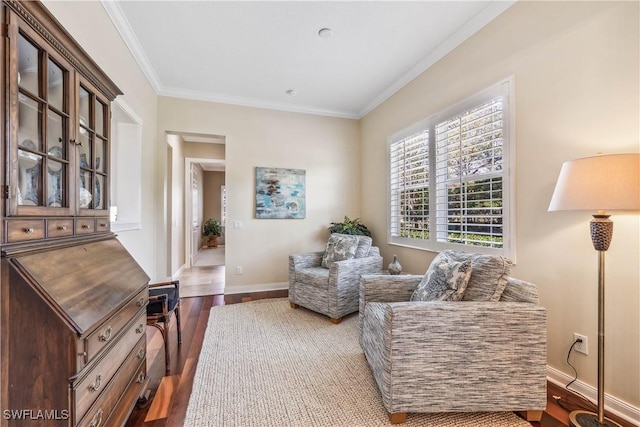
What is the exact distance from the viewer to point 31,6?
1.01 m

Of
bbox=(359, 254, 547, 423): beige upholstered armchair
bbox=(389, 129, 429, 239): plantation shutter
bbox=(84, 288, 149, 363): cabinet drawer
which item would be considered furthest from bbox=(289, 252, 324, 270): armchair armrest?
bbox=(359, 254, 547, 423): beige upholstered armchair

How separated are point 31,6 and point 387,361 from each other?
7.19 feet

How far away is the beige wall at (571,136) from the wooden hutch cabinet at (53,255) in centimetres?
261

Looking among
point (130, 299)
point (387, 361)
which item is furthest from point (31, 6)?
point (387, 361)

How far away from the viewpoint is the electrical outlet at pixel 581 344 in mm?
1682

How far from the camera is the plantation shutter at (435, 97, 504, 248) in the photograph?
2219 mm

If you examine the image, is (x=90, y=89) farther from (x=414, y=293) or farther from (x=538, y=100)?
(x=538, y=100)

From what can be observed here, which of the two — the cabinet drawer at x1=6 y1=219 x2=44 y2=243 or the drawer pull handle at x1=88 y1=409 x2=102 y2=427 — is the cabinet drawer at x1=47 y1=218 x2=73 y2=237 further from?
the drawer pull handle at x1=88 y1=409 x2=102 y2=427

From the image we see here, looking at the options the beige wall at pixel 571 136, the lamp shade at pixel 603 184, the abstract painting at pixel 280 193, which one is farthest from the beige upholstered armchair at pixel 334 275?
the lamp shade at pixel 603 184

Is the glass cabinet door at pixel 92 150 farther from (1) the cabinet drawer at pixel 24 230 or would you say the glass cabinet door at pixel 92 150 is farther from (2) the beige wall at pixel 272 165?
(2) the beige wall at pixel 272 165

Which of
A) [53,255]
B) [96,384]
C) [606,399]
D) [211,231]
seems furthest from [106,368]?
[211,231]

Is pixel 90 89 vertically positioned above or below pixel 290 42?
below

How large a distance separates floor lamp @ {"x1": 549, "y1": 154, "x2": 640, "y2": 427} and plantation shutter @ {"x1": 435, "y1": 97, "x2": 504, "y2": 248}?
728mm

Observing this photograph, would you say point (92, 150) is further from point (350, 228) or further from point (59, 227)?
point (350, 228)
